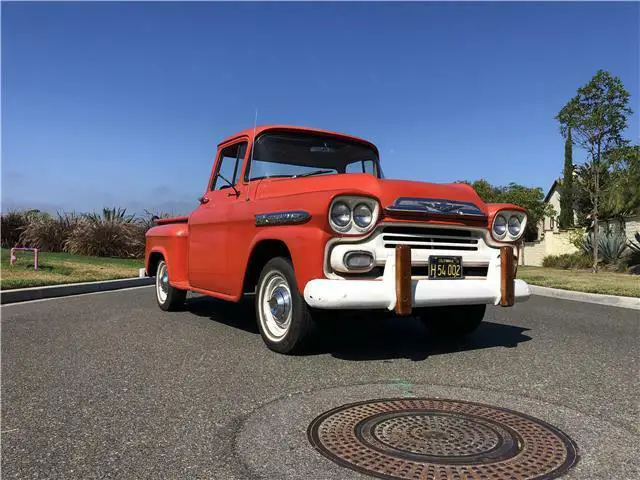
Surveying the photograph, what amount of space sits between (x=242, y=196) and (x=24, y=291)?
524cm

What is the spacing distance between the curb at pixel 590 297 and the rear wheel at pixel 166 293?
16.1 ft

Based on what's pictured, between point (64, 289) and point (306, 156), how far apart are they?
19.3 ft

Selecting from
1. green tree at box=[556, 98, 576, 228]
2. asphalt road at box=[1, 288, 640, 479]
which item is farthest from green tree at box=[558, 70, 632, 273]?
asphalt road at box=[1, 288, 640, 479]

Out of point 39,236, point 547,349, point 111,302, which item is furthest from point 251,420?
point 39,236

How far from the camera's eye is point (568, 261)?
21.1m

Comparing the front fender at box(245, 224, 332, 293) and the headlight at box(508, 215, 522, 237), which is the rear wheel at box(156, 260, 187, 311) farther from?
the headlight at box(508, 215, 522, 237)

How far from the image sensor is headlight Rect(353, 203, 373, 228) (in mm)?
4099

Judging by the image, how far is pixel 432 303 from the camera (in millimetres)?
4168

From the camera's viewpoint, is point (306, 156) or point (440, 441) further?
point (306, 156)

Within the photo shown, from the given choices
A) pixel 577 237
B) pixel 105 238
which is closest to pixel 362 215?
pixel 105 238

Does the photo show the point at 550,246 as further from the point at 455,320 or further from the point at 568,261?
the point at 455,320

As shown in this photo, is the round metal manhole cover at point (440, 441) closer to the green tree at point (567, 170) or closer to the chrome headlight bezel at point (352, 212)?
the chrome headlight bezel at point (352, 212)

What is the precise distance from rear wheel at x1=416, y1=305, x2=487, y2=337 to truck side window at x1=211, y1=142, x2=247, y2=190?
2.46m

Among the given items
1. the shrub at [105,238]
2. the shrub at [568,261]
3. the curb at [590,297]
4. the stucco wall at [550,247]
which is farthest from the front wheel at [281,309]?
the stucco wall at [550,247]
